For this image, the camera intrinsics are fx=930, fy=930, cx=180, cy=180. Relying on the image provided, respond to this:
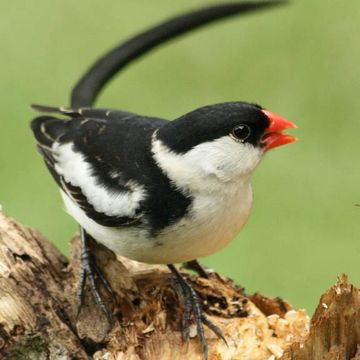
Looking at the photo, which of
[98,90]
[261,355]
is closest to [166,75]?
[98,90]

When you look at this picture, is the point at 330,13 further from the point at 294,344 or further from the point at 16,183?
the point at 294,344

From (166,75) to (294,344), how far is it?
5473mm

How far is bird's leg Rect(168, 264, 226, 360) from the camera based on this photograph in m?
3.41

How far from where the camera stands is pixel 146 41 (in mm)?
5000

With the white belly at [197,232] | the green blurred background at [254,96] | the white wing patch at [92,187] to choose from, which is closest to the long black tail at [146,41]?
the white wing patch at [92,187]

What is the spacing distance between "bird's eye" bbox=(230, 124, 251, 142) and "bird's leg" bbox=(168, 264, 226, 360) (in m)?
0.63

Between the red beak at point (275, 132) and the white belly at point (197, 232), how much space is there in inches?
7.5

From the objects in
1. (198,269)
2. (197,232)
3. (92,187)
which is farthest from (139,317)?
(92,187)

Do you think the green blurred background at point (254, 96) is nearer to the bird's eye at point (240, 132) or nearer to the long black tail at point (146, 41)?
the long black tail at point (146, 41)

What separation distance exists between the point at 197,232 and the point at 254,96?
15.0ft

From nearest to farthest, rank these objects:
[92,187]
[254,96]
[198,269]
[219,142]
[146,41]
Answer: [219,142] → [92,187] → [198,269] → [146,41] → [254,96]

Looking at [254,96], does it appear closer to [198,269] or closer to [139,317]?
[198,269]

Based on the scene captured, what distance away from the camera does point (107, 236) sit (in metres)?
3.74

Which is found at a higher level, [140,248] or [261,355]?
[140,248]
